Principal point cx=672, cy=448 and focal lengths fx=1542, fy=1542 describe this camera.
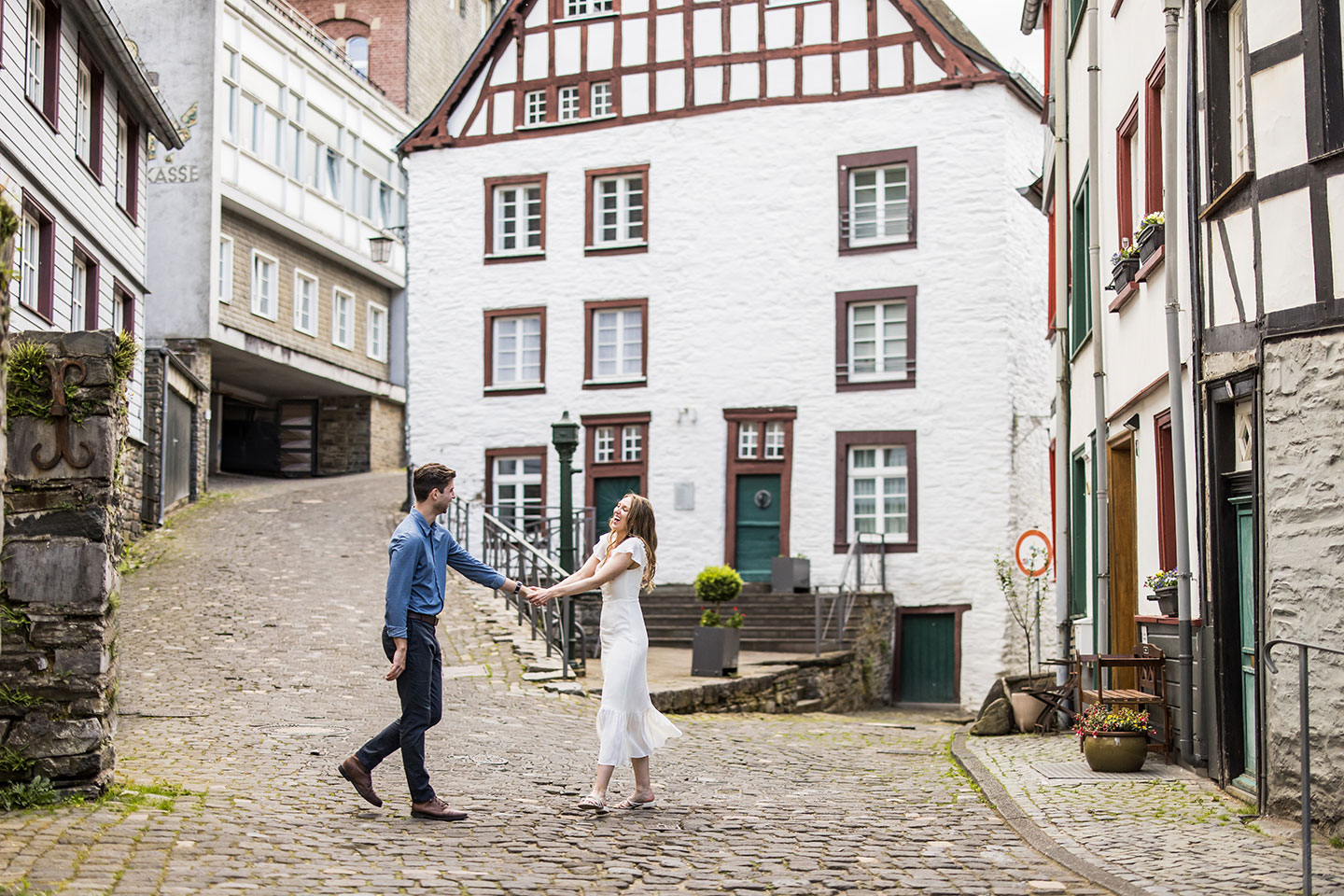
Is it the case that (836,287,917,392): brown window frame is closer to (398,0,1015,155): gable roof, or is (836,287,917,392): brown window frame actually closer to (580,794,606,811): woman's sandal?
(398,0,1015,155): gable roof

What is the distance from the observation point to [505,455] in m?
29.5

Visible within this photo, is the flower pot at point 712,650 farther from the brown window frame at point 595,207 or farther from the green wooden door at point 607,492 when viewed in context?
the brown window frame at point 595,207

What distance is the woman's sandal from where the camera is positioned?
810cm

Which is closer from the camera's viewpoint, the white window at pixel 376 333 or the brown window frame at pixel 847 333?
the brown window frame at pixel 847 333

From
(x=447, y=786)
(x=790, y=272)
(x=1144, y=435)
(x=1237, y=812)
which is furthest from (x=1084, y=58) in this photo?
(x=790, y=272)

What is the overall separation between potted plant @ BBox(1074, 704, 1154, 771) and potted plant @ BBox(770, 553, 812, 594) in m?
16.0

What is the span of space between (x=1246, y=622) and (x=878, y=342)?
18.2 metres

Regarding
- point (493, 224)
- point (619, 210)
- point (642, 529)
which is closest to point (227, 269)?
point (493, 224)

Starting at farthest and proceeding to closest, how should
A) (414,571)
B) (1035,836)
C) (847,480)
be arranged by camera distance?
(847,480)
(414,571)
(1035,836)

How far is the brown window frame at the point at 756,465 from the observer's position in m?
27.3

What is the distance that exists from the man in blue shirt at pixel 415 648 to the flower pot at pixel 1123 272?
6683 millimetres

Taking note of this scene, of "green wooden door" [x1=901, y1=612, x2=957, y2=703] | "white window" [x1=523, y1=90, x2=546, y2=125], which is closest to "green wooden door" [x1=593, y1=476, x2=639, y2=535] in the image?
"green wooden door" [x1=901, y1=612, x2=957, y2=703]

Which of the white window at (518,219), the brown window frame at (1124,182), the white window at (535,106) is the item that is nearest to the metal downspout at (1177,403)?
the brown window frame at (1124,182)

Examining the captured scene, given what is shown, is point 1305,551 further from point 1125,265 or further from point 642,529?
point 1125,265
